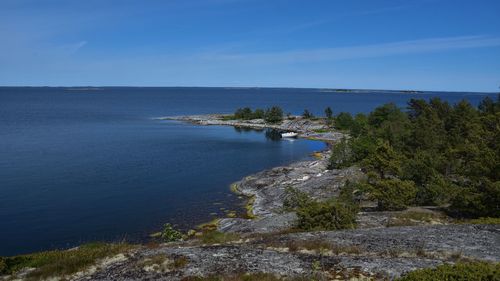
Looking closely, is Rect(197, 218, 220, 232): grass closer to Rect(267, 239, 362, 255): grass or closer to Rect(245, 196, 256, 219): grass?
Rect(245, 196, 256, 219): grass

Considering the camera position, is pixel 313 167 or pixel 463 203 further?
pixel 313 167

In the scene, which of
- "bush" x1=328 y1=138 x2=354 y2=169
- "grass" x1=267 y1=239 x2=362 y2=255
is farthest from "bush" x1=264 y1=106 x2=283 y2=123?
"grass" x1=267 y1=239 x2=362 y2=255

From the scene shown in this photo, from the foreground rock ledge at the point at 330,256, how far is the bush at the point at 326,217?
5.24 m

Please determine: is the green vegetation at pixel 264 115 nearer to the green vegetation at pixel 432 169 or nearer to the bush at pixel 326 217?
the green vegetation at pixel 432 169

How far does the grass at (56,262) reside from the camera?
19438 mm

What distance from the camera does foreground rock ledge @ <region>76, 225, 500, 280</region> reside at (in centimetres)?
1861

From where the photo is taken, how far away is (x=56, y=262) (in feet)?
68.3

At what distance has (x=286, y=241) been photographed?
23984 millimetres

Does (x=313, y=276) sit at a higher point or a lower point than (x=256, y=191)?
higher

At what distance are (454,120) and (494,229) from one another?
6848 centimetres

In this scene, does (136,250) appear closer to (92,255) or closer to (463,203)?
(92,255)

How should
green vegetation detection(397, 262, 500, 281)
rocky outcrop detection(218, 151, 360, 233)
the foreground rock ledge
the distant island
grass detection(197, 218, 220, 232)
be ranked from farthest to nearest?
grass detection(197, 218, 220, 232)
rocky outcrop detection(218, 151, 360, 233)
the distant island
the foreground rock ledge
green vegetation detection(397, 262, 500, 281)

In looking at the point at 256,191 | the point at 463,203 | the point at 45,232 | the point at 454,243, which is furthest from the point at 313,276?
the point at 256,191

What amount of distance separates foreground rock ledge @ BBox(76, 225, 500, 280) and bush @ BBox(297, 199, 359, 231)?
5238 millimetres
